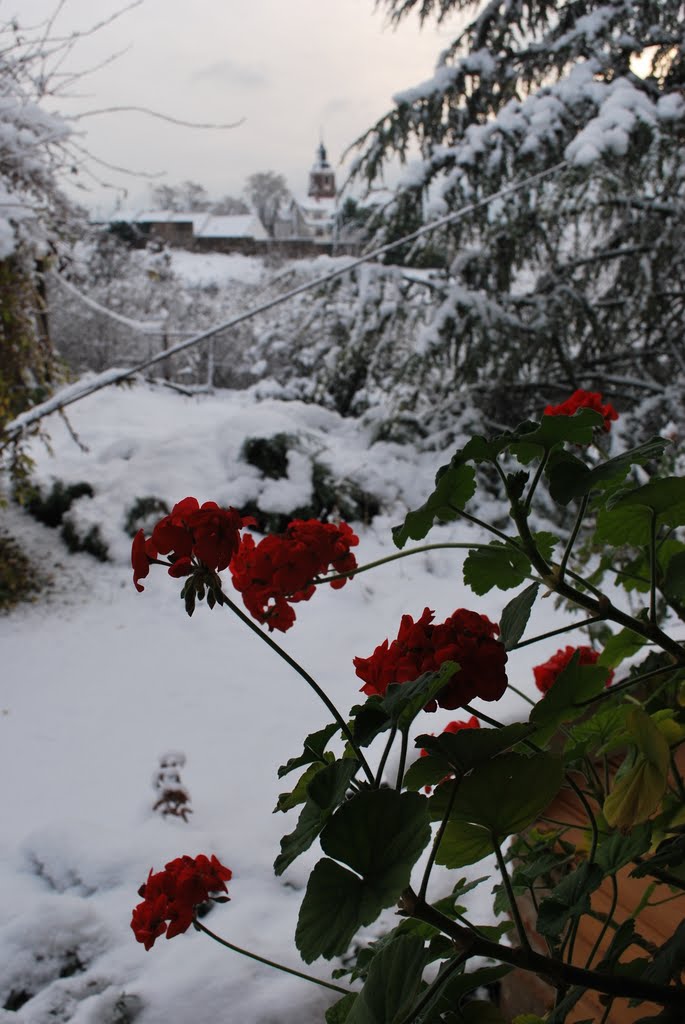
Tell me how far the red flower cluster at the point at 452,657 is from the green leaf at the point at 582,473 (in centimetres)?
8

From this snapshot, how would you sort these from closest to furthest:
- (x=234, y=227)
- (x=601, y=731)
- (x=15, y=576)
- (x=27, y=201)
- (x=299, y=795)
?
1. (x=299, y=795)
2. (x=601, y=731)
3. (x=27, y=201)
4. (x=15, y=576)
5. (x=234, y=227)

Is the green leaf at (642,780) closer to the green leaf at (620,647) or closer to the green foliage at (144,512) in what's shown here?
the green leaf at (620,647)

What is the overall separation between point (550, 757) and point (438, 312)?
2.26 metres

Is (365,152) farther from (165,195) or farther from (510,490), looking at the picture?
(165,195)

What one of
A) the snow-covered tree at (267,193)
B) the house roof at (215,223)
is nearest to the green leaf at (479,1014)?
the house roof at (215,223)

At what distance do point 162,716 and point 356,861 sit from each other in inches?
54.2

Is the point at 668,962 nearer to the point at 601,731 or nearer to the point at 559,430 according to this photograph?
the point at 601,731

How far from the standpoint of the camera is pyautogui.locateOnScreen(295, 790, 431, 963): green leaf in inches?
11.8

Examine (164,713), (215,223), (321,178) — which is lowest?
(164,713)

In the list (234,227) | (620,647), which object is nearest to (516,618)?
(620,647)

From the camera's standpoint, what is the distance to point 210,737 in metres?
1.52

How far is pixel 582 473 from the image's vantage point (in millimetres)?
398

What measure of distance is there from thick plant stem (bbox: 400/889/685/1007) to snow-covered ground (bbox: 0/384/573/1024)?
0.55 metres

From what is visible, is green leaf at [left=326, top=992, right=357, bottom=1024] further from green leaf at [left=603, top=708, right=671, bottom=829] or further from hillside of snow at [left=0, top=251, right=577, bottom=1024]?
hillside of snow at [left=0, top=251, right=577, bottom=1024]
